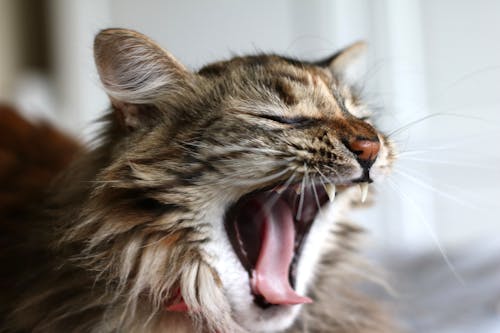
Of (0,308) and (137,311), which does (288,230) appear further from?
(0,308)

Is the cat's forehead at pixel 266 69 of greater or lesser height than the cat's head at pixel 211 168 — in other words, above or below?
above

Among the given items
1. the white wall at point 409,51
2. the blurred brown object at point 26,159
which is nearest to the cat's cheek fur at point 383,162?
the blurred brown object at point 26,159

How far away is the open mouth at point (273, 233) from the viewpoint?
1.22 m

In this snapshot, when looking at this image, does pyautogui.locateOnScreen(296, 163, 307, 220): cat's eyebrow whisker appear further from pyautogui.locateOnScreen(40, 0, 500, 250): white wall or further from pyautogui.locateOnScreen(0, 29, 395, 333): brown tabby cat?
pyautogui.locateOnScreen(40, 0, 500, 250): white wall

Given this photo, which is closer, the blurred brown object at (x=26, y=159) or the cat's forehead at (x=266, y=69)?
the cat's forehead at (x=266, y=69)

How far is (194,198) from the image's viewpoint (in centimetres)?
113

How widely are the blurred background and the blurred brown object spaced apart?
0.76 ft

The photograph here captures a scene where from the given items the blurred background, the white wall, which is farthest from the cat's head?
the white wall

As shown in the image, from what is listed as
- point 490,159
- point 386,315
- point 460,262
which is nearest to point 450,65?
point 490,159

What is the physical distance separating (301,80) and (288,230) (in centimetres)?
32

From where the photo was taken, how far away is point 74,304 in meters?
1.21

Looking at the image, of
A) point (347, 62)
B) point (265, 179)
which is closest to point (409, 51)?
point (347, 62)

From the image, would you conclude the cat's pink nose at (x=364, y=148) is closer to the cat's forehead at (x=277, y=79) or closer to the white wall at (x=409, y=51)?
the cat's forehead at (x=277, y=79)

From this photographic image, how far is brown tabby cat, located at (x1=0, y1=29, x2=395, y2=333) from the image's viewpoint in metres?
1.13
